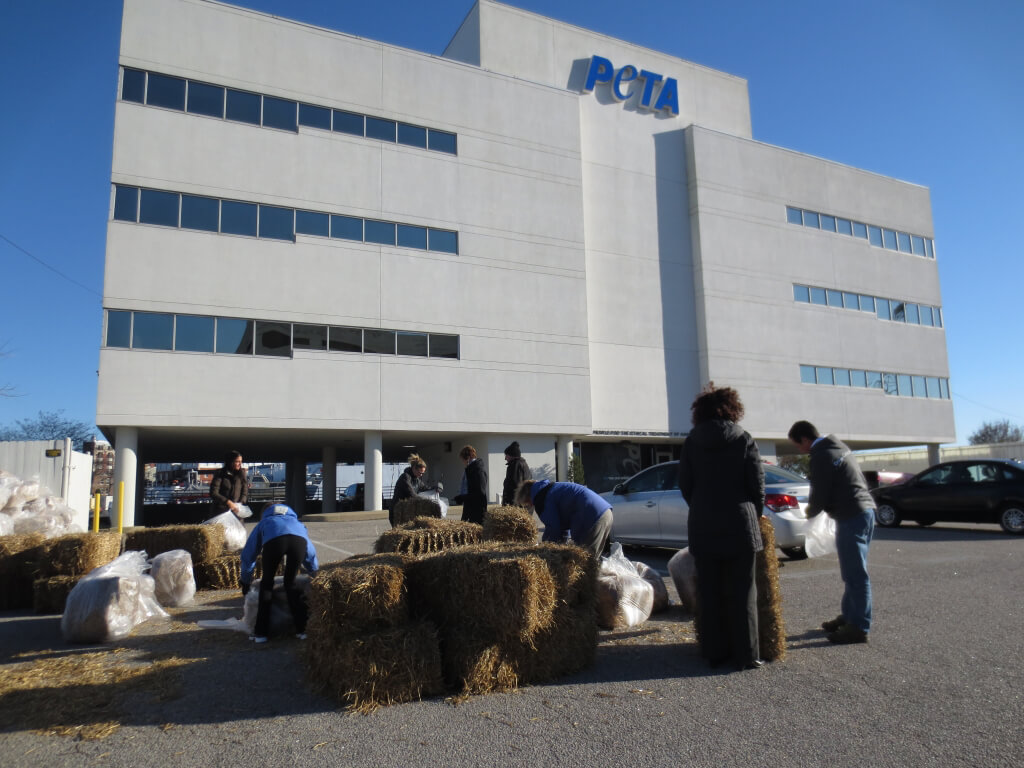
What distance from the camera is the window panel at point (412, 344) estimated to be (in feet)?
82.3

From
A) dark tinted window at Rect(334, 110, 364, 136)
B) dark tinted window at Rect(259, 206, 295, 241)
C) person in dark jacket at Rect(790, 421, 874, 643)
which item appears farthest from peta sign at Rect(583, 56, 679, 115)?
person in dark jacket at Rect(790, 421, 874, 643)

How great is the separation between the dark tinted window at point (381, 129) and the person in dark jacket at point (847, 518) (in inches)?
917

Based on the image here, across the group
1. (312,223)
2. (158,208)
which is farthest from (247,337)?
(158,208)

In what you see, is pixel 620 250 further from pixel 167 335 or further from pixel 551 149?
pixel 167 335

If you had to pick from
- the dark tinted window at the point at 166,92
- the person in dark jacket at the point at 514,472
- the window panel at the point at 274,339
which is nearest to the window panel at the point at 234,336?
the window panel at the point at 274,339

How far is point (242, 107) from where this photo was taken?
2394 cm

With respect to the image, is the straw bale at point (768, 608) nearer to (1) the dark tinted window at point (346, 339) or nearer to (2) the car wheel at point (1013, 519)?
(2) the car wheel at point (1013, 519)

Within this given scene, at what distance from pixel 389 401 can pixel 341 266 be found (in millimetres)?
4957

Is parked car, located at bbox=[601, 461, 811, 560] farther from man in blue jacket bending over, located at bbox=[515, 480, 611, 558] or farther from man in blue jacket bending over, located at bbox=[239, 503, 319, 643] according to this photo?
man in blue jacket bending over, located at bbox=[239, 503, 319, 643]

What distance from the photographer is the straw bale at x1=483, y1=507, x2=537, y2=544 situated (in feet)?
23.9

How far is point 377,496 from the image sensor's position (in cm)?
2509

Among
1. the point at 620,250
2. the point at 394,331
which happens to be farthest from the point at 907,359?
the point at 394,331

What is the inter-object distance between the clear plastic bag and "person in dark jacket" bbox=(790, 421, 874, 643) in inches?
77.5

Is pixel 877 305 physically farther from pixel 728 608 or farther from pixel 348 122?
pixel 728 608
